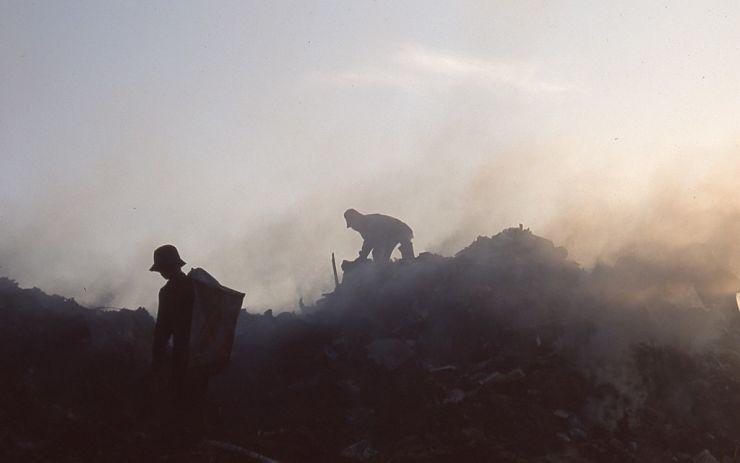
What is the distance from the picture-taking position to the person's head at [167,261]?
6.39m

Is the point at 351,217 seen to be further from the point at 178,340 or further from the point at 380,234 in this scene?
the point at 178,340

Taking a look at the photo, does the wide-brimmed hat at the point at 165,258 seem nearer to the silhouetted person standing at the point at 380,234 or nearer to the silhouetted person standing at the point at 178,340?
the silhouetted person standing at the point at 178,340

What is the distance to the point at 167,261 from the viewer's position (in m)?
6.42

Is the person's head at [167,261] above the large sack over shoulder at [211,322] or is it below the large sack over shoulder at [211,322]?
above

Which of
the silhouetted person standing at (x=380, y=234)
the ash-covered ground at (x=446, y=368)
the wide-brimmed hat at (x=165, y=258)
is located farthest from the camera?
the silhouetted person standing at (x=380, y=234)

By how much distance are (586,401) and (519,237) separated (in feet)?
23.6

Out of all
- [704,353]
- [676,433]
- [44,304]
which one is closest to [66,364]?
[44,304]

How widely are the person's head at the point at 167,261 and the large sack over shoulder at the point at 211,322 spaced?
0.16m

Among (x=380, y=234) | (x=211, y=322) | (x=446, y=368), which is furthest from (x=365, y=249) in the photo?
(x=211, y=322)

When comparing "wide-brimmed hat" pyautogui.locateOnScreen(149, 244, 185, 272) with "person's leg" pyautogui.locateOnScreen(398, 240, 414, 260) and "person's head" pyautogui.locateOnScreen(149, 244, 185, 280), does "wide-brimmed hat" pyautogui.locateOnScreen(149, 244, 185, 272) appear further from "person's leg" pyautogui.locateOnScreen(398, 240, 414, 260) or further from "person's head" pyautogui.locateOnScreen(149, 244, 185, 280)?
"person's leg" pyautogui.locateOnScreen(398, 240, 414, 260)

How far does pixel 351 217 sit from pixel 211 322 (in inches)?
614

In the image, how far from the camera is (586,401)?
1412 cm

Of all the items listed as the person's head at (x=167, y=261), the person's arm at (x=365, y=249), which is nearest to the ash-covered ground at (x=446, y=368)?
the person's arm at (x=365, y=249)

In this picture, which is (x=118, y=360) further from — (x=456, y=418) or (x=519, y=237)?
(x=519, y=237)
